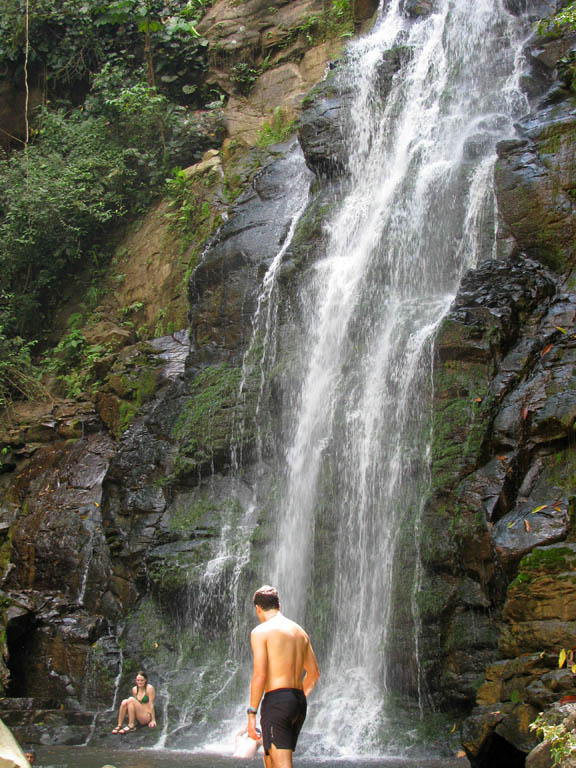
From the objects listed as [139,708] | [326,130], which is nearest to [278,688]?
[139,708]

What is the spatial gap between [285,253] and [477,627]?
25.2ft

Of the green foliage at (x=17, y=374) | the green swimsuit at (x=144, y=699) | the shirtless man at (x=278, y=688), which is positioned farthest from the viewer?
the green foliage at (x=17, y=374)

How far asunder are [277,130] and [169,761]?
1435cm

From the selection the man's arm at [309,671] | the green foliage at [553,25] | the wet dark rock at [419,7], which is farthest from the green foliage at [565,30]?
the man's arm at [309,671]

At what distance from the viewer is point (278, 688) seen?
4.68 m

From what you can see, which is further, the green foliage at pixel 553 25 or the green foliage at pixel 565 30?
the green foliage at pixel 553 25

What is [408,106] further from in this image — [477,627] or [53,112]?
[53,112]

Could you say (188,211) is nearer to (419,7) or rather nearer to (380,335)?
(419,7)

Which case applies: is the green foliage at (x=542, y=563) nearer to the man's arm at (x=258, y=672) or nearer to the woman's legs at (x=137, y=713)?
the man's arm at (x=258, y=672)

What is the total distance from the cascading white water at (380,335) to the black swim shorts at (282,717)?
393cm

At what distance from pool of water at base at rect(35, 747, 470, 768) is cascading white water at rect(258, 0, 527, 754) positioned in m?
0.60

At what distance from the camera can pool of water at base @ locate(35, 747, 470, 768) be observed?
24.4ft

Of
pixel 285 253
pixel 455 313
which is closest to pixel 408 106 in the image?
pixel 285 253

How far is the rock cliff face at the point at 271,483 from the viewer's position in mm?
7652
